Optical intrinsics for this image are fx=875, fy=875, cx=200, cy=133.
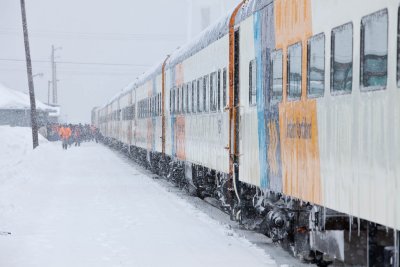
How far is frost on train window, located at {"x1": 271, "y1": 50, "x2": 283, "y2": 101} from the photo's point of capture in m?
10.1

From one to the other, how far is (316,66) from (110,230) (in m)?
5.45

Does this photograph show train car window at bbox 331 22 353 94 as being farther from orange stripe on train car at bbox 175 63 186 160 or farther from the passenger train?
orange stripe on train car at bbox 175 63 186 160

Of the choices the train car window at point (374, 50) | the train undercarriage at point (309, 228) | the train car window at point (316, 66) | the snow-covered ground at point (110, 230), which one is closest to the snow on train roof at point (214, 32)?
the train car window at point (316, 66)

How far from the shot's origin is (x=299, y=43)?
9.24 m

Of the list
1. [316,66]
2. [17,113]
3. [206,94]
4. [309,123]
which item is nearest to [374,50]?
[316,66]

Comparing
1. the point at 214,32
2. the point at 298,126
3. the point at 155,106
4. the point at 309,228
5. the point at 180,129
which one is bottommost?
the point at 309,228

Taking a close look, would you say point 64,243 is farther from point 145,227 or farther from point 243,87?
point 243,87

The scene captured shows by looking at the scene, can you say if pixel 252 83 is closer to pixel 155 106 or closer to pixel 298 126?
pixel 298 126

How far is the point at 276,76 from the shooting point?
10227 millimetres

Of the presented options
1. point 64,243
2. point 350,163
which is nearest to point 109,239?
point 64,243

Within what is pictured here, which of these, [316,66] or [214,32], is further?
[214,32]

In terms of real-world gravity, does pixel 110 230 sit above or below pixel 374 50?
below

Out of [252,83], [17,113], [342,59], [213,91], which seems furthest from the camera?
[17,113]

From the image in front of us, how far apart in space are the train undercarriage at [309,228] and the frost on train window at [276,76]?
121 cm
